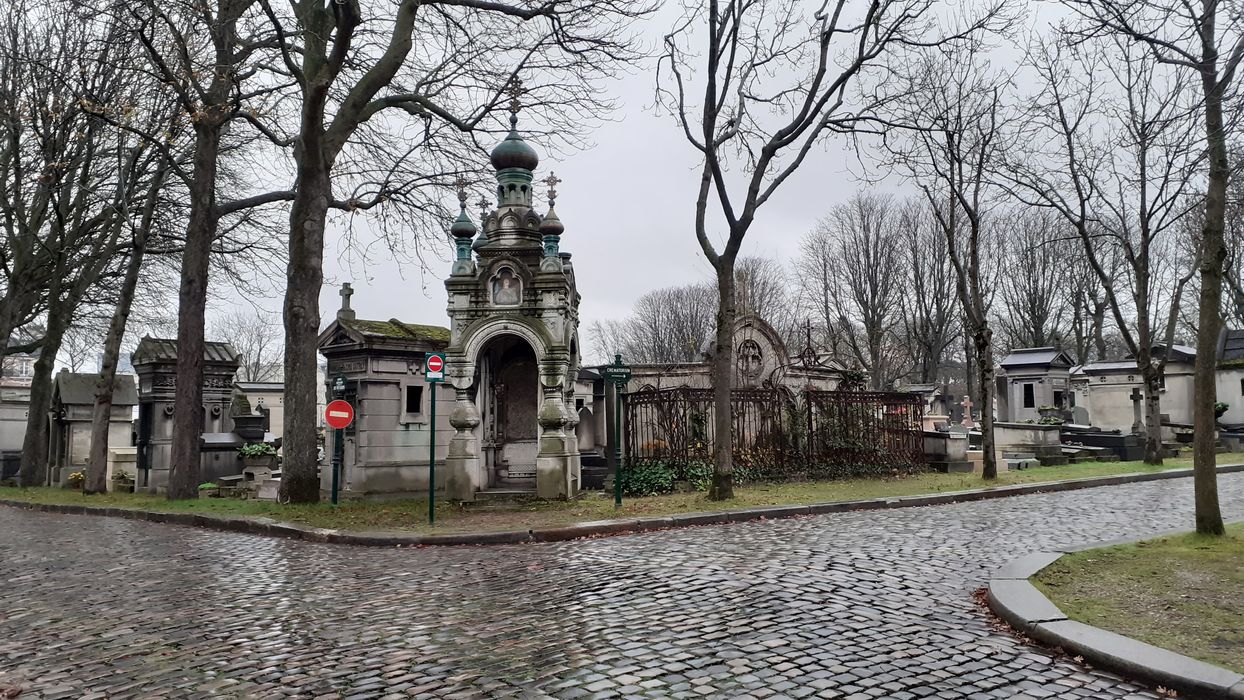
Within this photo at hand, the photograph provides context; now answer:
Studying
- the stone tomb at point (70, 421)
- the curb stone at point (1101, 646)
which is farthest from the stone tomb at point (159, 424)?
the curb stone at point (1101, 646)

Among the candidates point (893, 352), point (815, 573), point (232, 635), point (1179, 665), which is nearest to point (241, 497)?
point (232, 635)

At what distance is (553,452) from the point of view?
14.5 metres

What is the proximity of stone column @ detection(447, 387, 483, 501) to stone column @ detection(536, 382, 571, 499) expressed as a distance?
48.2 inches

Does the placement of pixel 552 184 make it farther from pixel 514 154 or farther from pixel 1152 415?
pixel 1152 415

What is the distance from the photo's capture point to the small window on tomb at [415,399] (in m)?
17.2

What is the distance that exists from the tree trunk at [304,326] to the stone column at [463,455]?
97.1 inches

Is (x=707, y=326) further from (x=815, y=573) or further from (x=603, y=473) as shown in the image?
(x=815, y=573)

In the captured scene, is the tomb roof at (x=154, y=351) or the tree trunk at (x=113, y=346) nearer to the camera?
the tree trunk at (x=113, y=346)

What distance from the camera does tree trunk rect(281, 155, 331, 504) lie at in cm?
1420

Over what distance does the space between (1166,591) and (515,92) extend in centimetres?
1399

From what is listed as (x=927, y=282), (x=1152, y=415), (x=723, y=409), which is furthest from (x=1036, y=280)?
(x=723, y=409)

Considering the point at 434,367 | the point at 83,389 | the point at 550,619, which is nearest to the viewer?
the point at 550,619

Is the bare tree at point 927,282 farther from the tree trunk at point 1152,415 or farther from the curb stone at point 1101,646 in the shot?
the curb stone at point 1101,646

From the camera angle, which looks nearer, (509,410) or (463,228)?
(463,228)
